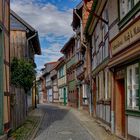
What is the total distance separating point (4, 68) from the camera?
1310 centimetres

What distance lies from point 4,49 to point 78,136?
14.5 ft

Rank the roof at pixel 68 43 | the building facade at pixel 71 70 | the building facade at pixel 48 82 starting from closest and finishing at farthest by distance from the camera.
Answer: the roof at pixel 68 43
the building facade at pixel 71 70
the building facade at pixel 48 82

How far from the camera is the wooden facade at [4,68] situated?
12.6m

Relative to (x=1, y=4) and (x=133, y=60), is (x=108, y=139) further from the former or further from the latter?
(x=1, y=4)

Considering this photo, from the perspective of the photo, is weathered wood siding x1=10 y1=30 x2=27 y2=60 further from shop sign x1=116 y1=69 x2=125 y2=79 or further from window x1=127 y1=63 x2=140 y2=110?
window x1=127 y1=63 x2=140 y2=110

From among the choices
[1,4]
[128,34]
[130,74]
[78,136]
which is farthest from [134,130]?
[1,4]

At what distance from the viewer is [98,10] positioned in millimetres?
19047

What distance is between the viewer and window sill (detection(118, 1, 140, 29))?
10.8 meters

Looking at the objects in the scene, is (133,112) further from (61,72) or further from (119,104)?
(61,72)

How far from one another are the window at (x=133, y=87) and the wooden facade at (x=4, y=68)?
3.97 m

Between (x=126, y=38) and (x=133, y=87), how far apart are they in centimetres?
145

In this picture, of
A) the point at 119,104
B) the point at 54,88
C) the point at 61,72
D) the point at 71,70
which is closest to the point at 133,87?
the point at 119,104

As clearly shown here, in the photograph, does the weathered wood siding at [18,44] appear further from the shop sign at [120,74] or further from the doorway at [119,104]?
the shop sign at [120,74]

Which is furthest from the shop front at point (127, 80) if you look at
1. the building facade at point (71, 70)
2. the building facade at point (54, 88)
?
the building facade at point (54, 88)
